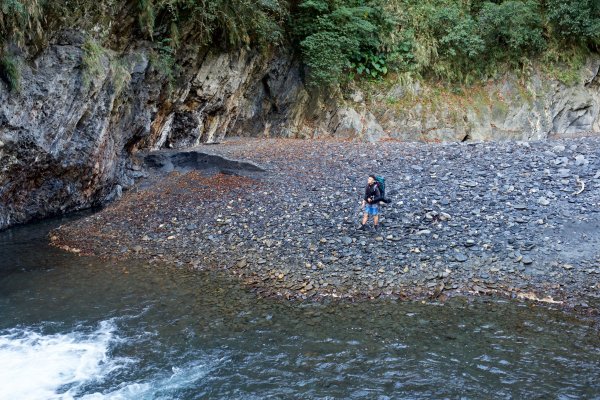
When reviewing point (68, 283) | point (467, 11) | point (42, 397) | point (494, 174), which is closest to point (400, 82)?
point (467, 11)

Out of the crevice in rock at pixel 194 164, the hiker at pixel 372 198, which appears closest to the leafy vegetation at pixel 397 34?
the crevice in rock at pixel 194 164

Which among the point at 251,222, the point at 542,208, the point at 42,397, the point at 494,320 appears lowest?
the point at 42,397

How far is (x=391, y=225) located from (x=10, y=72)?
354 inches

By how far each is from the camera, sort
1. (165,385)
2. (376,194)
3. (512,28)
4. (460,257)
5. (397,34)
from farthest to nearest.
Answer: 1. (397,34)
2. (512,28)
3. (376,194)
4. (460,257)
5. (165,385)

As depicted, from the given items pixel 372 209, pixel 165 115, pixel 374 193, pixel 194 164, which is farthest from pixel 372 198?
pixel 165 115

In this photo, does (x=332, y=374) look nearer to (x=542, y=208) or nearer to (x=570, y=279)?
(x=570, y=279)

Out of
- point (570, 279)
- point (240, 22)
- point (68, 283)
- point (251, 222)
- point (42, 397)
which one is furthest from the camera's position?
point (240, 22)

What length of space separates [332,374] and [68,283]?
5.75 meters

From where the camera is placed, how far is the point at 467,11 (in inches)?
880

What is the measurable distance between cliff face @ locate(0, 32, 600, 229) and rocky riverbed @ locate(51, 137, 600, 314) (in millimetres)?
1440

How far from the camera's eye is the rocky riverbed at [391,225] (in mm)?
8500

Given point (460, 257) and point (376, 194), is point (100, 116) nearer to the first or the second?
point (376, 194)

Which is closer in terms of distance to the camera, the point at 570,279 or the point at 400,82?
the point at 570,279

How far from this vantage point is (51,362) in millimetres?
6164
